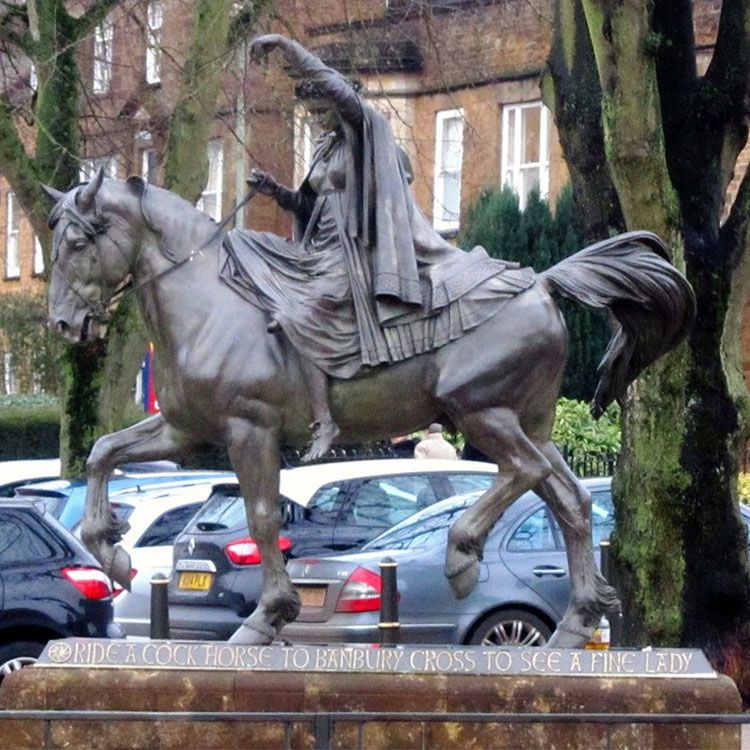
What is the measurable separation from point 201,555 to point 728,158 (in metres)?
4.90

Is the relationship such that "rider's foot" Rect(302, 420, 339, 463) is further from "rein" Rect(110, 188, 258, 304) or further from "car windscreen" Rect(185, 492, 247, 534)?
"car windscreen" Rect(185, 492, 247, 534)

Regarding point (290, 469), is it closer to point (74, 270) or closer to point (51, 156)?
point (74, 270)

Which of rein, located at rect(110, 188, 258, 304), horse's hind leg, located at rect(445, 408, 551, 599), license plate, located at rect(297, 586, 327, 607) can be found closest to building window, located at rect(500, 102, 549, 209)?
license plate, located at rect(297, 586, 327, 607)

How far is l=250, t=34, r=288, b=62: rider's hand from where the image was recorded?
977 centimetres

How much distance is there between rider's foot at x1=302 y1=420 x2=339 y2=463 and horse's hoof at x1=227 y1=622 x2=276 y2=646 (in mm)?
837

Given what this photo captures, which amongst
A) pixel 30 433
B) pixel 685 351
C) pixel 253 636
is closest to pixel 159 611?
pixel 253 636

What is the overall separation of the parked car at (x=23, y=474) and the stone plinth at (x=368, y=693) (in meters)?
9.96

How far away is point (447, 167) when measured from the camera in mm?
37469

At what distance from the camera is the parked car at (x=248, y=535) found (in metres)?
14.8

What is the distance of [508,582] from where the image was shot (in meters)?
14.8

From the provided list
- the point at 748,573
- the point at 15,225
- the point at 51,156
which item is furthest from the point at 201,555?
the point at 15,225

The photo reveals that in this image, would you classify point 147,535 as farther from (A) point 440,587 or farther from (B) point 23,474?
(B) point 23,474

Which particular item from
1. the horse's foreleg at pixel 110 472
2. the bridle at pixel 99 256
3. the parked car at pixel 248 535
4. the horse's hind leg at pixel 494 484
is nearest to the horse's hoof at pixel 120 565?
the horse's foreleg at pixel 110 472

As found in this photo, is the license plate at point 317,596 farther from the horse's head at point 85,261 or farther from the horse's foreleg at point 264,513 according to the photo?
the horse's head at point 85,261
